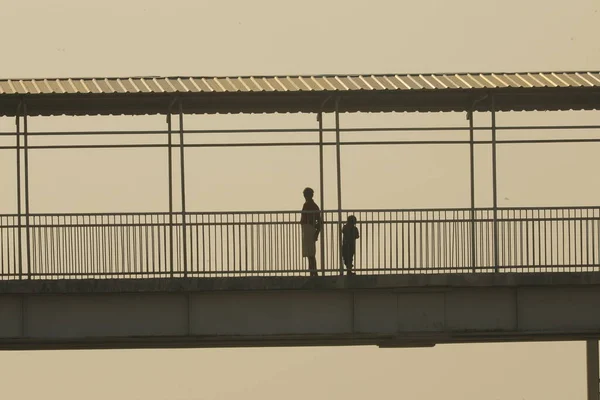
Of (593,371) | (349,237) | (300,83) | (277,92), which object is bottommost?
(593,371)

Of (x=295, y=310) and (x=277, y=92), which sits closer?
(x=295, y=310)

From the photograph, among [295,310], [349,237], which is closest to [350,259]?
[349,237]

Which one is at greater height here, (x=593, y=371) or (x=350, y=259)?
(x=350, y=259)

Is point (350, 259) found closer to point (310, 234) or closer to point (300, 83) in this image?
point (310, 234)

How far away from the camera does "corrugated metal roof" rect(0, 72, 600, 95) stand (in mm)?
44344

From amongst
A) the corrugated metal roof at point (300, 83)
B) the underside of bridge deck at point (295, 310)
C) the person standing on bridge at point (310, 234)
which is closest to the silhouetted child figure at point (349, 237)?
the person standing on bridge at point (310, 234)

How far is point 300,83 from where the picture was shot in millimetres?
45156

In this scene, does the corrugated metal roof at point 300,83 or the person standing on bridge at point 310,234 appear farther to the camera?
the person standing on bridge at point 310,234

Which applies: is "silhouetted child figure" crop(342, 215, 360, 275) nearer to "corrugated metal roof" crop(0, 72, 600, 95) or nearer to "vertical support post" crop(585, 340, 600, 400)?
"corrugated metal roof" crop(0, 72, 600, 95)

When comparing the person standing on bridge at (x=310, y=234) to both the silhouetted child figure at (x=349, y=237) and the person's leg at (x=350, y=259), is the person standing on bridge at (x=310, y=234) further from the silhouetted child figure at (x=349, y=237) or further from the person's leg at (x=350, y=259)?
the person's leg at (x=350, y=259)

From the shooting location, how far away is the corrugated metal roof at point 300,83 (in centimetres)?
4434

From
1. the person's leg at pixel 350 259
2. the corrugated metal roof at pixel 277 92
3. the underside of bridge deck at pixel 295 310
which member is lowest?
the underside of bridge deck at pixel 295 310

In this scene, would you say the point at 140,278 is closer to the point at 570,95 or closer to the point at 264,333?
the point at 264,333

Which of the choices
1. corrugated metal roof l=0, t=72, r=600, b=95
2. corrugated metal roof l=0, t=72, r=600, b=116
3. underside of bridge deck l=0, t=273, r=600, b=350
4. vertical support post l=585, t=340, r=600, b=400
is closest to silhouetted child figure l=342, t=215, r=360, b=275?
underside of bridge deck l=0, t=273, r=600, b=350
